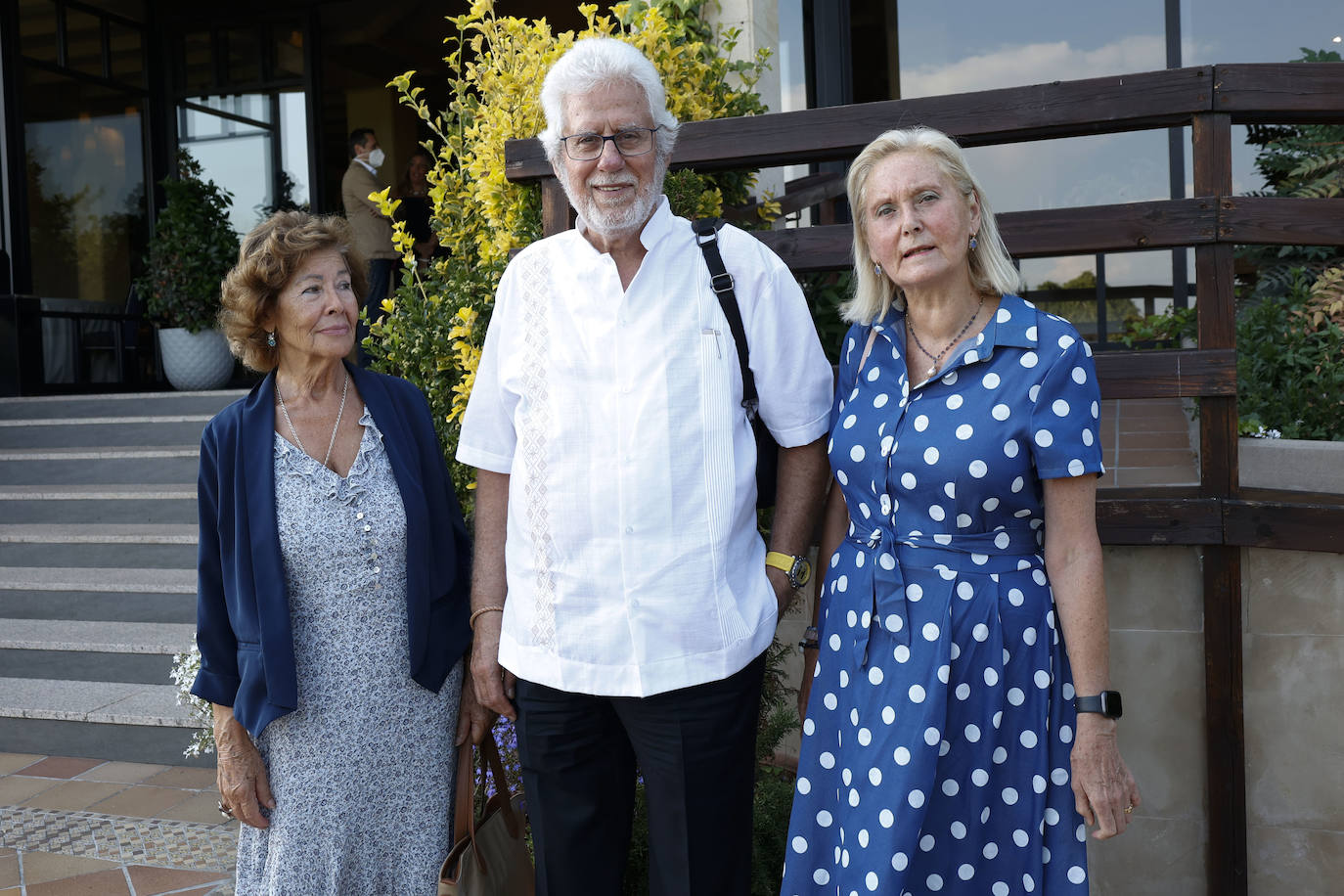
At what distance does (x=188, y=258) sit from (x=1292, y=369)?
7609 mm

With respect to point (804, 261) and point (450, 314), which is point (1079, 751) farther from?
point (450, 314)

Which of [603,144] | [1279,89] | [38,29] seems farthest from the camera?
[38,29]

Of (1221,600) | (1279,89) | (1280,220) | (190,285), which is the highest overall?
(190,285)

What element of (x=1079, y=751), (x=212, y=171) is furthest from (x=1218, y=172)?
(x=212, y=171)

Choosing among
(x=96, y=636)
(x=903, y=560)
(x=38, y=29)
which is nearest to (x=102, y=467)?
(x=96, y=636)

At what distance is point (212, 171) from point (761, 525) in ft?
29.2

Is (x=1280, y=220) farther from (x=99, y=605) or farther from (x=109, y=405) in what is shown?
(x=109, y=405)

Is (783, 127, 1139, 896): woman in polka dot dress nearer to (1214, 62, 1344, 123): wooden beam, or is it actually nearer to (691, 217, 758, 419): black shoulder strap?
(691, 217, 758, 419): black shoulder strap

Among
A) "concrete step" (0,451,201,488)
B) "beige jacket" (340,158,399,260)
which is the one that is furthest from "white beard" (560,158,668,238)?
"beige jacket" (340,158,399,260)

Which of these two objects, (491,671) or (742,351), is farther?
(491,671)

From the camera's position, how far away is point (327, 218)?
2.31 metres

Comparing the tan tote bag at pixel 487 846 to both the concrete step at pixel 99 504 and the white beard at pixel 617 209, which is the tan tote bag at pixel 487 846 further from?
the concrete step at pixel 99 504

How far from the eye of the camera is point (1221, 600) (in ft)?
8.87

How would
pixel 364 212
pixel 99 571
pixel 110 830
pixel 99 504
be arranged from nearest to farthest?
pixel 110 830
pixel 99 571
pixel 99 504
pixel 364 212
